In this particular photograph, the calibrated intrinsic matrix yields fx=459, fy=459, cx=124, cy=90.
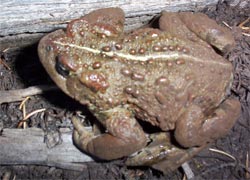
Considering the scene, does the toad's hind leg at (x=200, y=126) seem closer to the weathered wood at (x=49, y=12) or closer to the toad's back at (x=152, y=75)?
the toad's back at (x=152, y=75)

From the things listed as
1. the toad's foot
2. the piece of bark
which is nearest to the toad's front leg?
the toad's foot

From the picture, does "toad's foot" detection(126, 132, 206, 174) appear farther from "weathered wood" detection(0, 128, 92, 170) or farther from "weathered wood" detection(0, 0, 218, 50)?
"weathered wood" detection(0, 0, 218, 50)

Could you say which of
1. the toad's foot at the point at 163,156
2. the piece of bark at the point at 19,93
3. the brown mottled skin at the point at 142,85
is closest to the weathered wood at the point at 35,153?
the brown mottled skin at the point at 142,85

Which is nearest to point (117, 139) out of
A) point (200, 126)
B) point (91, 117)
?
point (91, 117)

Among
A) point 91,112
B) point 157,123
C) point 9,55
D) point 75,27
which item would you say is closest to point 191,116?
point 157,123

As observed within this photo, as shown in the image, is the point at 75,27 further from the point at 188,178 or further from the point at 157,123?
the point at 188,178

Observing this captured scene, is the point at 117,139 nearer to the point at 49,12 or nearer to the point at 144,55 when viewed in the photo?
the point at 144,55
